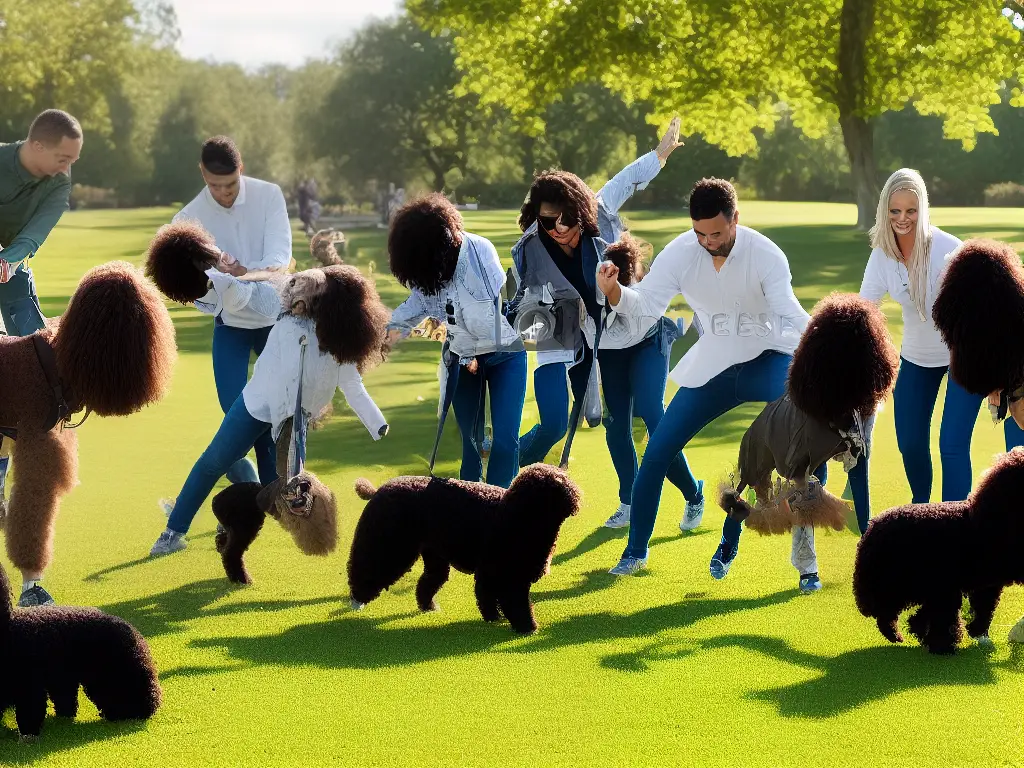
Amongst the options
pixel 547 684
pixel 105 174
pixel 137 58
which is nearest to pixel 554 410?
pixel 547 684

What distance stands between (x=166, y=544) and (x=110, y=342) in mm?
1981

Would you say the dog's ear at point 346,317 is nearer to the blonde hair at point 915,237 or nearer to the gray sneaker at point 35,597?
the gray sneaker at point 35,597

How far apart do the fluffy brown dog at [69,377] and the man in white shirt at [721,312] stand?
2.25m

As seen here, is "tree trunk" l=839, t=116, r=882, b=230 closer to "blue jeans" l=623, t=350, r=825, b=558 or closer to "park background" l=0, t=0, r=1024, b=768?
"park background" l=0, t=0, r=1024, b=768

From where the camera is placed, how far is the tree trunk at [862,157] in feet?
95.6

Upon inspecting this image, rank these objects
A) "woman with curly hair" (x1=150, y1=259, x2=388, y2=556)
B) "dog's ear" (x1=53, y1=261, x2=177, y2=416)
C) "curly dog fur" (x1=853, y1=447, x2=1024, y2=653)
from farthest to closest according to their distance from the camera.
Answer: "woman with curly hair" (x1=150, y1=259, x2=388, y2=556), "dog's ear" (x1=53, y1=261, x2=177, y2=416), "curly dog fur" (x1=853, y1=447, x2=1024, y2=653)

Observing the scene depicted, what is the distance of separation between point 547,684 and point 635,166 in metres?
4.21

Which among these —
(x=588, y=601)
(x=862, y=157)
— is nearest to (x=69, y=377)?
(x=588, y=601)

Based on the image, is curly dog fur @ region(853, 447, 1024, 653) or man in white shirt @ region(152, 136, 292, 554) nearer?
curly dog fur @ region(853, 447, 1024, 653)

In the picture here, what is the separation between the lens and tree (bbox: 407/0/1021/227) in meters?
25.2

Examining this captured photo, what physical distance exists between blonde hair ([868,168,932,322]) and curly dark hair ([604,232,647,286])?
1618 mm

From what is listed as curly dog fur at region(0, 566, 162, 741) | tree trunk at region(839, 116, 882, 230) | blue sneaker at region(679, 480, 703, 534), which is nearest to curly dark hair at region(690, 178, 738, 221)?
blue sneaker at region(679, 480, 703, 534)

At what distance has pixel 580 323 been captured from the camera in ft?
24.0

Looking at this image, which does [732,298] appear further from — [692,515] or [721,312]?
[692,515]
